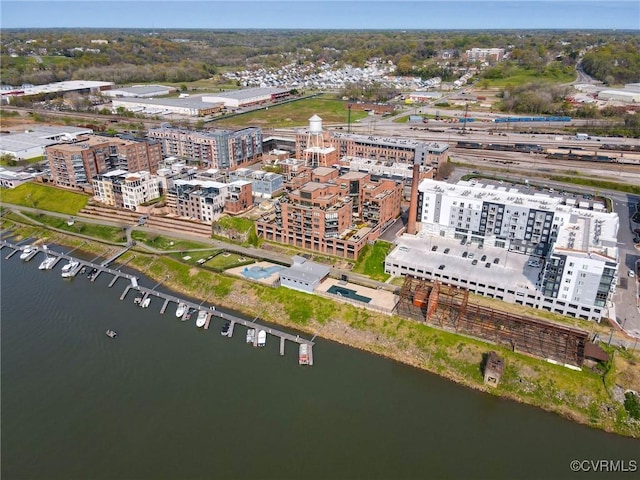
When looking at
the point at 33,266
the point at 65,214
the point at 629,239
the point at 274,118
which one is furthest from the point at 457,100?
the point at 33,266

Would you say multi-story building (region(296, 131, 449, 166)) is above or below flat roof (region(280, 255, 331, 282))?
above

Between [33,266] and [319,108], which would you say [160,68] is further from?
[33,266]

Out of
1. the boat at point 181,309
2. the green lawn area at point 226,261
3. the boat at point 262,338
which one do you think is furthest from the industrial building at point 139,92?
the boat at point 262,338

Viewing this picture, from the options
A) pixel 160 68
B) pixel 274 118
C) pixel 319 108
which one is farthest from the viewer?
pixel 160 68

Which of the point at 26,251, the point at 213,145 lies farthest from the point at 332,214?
the point at 26,251

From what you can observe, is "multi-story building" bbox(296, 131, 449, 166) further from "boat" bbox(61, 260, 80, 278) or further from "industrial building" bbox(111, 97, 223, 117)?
"industrial building" bbox(111, 97, 223, 117)

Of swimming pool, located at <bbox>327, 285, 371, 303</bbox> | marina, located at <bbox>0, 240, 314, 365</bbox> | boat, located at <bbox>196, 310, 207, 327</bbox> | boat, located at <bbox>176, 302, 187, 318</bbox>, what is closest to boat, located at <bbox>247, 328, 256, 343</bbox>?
marina, located at <bbox>0, 240, 314, 365</bbox>

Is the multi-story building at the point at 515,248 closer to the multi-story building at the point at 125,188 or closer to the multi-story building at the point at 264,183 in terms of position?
the multi-story building at the point at 264,183
